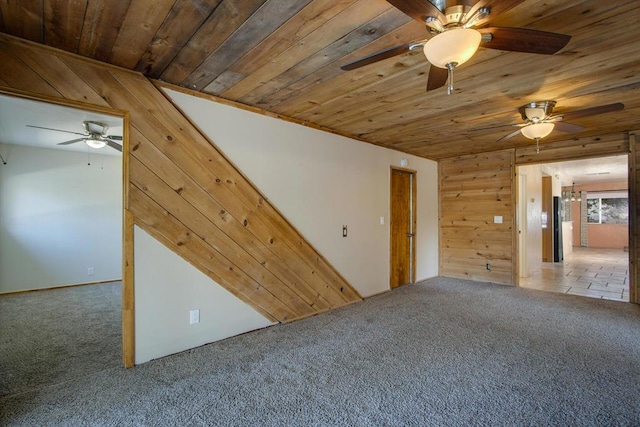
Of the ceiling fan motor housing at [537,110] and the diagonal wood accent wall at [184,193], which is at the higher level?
the ceiling fan motor housing at [537,110]

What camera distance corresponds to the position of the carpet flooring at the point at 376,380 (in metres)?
1.85

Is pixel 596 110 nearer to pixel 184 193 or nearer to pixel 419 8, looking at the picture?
pixel 419 8

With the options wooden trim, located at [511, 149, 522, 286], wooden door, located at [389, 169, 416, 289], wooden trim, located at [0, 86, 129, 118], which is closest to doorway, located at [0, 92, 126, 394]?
wooden trim, located at [0, 86, 129, 118]

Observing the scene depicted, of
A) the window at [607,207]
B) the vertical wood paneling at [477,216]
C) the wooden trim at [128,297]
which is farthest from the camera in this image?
the window at [607,207]

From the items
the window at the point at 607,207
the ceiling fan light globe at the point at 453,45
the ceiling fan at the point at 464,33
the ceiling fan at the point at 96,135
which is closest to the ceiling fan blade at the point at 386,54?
the ceiling fan at the point at 464,33

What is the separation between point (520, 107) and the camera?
10.3 feet

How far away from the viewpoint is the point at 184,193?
2.72 m

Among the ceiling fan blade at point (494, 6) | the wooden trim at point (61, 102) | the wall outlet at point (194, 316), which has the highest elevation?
the ceiling fan blade at point (494, 6)

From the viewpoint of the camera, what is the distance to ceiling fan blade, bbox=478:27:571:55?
1.48m

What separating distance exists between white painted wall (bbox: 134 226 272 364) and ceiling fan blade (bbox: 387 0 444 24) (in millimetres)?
2430

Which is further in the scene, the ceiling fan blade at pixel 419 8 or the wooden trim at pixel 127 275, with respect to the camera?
Result: the wooden trim at pixel 127 275

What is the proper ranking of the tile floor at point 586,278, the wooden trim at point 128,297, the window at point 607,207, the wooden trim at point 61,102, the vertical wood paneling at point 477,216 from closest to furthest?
the wooden trim at point 61,102 → the wooden trim at point 128,297 → the tile floor at point 586,278 → the vertical wood paneling at point 477,216 → the window at point 607,207

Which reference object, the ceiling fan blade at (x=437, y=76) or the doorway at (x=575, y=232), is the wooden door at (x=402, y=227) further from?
the ceiling fan blade at (x=437, y=76)

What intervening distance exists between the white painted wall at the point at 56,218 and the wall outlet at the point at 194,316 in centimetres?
403
